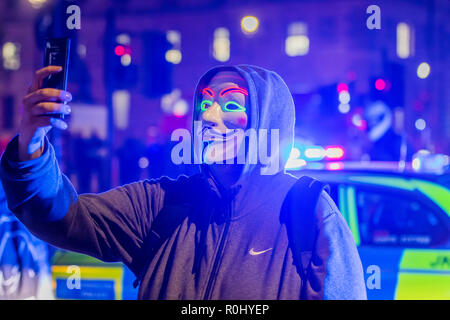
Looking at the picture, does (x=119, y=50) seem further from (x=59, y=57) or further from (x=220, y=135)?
(x=220, y=135)

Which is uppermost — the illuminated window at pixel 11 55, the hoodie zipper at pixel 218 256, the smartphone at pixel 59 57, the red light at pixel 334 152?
the illuminated window at pixel 11 55

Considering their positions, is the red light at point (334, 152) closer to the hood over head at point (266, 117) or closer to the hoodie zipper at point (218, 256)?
the hood over head at point (266, 117)

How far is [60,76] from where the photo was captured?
2.16 meters

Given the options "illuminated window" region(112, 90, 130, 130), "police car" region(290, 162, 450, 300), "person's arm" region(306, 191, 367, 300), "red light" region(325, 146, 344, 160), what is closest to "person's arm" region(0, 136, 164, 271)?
"person's arm" region(306, 191, 367, 300)

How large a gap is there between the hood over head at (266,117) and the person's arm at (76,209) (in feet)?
1.19

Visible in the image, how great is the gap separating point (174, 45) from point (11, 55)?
4.99ft

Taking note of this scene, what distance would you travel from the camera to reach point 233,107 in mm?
2291

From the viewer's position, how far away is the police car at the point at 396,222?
276 cm

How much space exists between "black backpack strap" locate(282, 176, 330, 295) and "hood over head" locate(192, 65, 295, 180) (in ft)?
0.69

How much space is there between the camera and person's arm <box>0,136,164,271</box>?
77.3 inches

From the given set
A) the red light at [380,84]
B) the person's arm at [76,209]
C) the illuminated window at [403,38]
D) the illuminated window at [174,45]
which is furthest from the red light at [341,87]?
the person's arm at [76,209]

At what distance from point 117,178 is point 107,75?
3.44 feet
